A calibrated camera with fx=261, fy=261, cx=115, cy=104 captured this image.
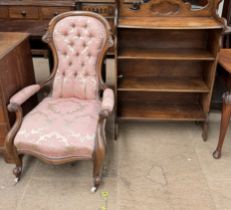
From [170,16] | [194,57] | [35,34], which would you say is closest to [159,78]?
[194,57]

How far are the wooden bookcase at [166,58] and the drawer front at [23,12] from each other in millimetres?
1491

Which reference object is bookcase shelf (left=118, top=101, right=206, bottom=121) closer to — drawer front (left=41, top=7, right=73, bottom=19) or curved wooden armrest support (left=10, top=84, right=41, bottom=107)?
curved wooden armrest support (left=10, top=84, right=41, bottom=107)

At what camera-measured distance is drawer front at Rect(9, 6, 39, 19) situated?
3.35m

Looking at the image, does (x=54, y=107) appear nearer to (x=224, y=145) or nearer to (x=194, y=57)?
(x=194, y=57)

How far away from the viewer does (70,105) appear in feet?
6.24

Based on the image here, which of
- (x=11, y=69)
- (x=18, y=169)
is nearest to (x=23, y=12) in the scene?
(x=11, y=69)

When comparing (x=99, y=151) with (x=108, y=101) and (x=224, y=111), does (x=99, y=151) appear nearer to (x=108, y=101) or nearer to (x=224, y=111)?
(x=108, y=101)

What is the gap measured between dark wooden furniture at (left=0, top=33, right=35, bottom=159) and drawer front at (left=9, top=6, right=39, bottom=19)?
1.42m

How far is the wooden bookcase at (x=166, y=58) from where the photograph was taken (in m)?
1.98

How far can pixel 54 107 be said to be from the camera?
1876mm

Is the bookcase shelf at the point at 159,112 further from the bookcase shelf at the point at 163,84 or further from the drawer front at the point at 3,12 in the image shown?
the drawer front at the point at 3,12

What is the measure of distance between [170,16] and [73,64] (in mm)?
841

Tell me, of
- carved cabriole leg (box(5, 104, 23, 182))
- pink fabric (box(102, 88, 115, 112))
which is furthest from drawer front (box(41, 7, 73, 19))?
carved cabriole leg (box(5, 104, 23, 182))

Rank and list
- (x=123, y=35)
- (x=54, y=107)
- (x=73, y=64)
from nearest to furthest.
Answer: (x=54, y=107) → (x=73, y=64) → (x=123, y=35)
